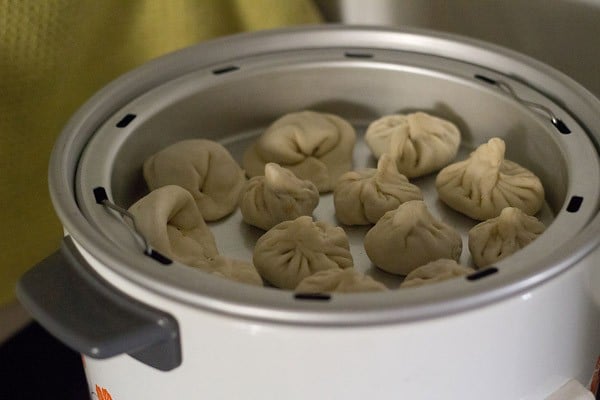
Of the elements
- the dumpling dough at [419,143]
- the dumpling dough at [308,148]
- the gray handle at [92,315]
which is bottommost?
the gray handle at [92,315]

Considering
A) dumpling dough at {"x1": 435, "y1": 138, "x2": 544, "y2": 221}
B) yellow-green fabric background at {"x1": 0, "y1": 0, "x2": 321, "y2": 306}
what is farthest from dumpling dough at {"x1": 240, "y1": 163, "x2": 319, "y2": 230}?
yellow-green fabric background at {"x1": 0, "y1": 0, "x2": 321, "y2": 306}

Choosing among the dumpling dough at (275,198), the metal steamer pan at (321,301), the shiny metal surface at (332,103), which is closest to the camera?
the metal steamer pan at (321,301)

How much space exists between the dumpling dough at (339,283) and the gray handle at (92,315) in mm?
113

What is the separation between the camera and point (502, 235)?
0.73m

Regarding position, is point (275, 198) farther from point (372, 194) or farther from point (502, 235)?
point (502, 235)

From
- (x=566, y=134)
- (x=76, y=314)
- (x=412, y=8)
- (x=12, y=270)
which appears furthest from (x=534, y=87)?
(x=12, y=270)

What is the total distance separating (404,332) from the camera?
1.83ft

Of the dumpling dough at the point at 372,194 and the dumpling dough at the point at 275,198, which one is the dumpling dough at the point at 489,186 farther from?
the dumpling dough at the point at 275,198

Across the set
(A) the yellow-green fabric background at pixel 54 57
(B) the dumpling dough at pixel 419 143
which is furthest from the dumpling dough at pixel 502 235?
(A) the yellow-green fabric background at pixel 54 57

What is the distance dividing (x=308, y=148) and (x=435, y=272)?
0.26 metres

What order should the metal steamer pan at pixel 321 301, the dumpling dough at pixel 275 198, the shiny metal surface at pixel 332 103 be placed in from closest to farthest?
the metal steamer pan at pixel 321 301
the shiny metal surface at pixel 332 103
the dumpling dough at pixel 275 198

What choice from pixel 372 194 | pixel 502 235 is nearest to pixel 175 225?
pixel 372 194

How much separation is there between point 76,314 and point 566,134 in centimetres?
48

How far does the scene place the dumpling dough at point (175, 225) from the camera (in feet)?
2.32
